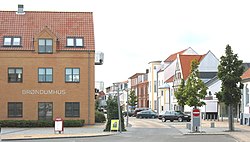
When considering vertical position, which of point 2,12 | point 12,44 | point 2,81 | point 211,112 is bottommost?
point 211,112

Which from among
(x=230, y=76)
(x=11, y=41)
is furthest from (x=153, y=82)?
(x=230, y=76)

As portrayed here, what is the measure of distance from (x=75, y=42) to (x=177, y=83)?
37.2 metres

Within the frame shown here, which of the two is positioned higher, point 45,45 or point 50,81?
point 45,45

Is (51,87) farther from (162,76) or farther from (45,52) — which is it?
(162,76)

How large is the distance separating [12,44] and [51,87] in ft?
19.2

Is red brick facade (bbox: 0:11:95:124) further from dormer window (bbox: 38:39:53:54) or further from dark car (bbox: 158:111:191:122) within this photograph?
dark car (bbox: 158:111:191:122)

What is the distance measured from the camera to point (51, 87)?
49.6 m

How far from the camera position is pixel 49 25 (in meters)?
52.3

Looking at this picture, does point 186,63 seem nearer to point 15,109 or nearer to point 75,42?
point 75,42

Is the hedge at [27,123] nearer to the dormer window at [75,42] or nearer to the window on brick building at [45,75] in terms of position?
the window on brick building at [45,75]

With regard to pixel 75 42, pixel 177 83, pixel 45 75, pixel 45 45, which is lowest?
pixel 177 83

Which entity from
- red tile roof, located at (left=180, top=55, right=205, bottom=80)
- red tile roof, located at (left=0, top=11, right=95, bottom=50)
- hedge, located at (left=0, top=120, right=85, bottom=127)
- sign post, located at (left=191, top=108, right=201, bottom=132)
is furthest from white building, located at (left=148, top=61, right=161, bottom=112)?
sign post, located at (left=191, top=108, right=201, bottom=132)

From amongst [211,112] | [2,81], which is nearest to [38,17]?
[2,81]

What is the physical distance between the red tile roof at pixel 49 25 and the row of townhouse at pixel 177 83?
1553 cm
